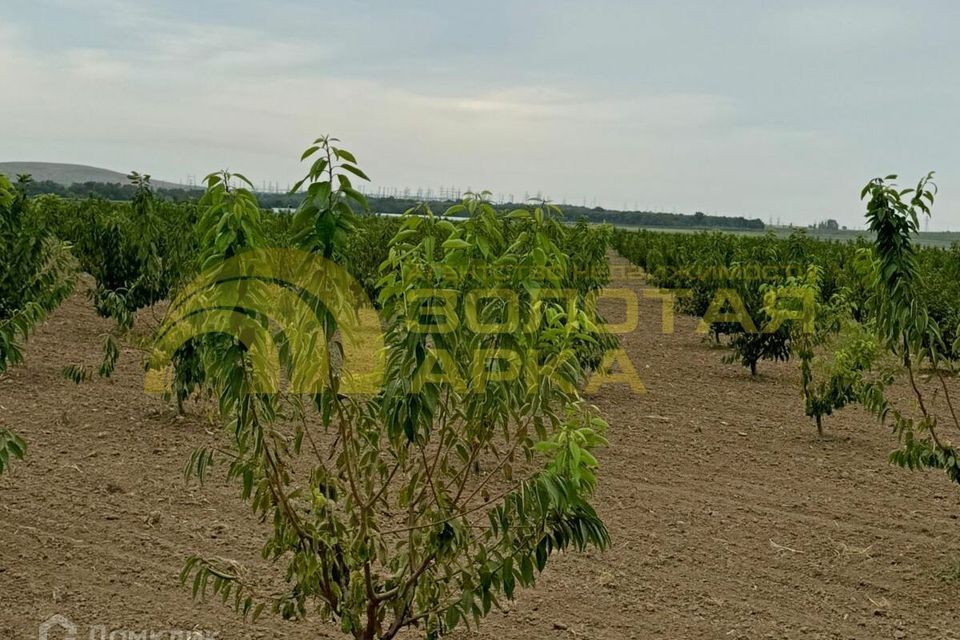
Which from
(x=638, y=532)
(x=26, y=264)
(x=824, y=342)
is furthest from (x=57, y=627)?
(x=824, y=342)

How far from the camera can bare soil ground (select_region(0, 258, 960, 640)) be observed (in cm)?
467

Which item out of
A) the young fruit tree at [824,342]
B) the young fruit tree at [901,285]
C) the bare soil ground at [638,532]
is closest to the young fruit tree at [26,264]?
the bare soil ground at [638,532]

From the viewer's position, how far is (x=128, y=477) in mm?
6672

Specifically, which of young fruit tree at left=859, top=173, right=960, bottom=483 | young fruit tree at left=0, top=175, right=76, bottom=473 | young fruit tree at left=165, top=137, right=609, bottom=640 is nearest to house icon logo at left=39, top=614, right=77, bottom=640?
young fruit tree at left=165, top=137, right=609, bottom=640

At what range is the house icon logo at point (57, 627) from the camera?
13.8 ft

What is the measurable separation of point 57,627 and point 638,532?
3582mm

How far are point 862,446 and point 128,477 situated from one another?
Result: 6.71 metres

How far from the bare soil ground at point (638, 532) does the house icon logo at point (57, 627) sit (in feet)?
0.16

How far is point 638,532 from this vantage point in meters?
6.09

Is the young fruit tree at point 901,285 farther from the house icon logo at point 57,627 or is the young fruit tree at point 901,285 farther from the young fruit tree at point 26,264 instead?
the young fruit tree at point 26,264

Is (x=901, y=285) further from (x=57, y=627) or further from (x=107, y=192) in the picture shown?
(x=107, y=192)

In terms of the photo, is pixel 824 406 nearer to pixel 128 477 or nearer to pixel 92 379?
pixel 128 477

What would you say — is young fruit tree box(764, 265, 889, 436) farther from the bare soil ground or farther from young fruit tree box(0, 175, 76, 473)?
young fruit tree box(0, 175, 76, 473)

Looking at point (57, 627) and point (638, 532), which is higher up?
point (638, 532)
